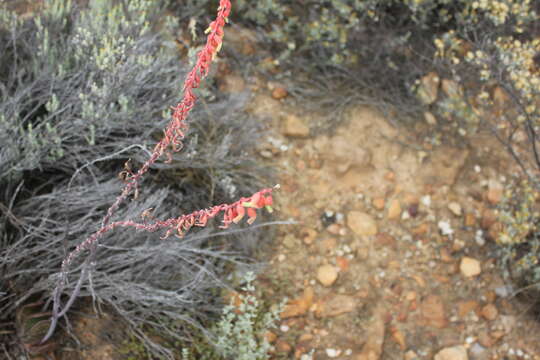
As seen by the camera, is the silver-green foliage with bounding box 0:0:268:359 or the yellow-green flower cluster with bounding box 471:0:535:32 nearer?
the silver-green foliage with bounding box 0:0:268:359

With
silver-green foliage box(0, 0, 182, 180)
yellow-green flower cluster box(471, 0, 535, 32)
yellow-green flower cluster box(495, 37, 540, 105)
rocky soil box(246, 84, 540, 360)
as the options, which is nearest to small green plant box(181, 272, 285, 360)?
rocky soil box(246, 84, 540, 360)

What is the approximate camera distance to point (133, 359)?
8.30 ft

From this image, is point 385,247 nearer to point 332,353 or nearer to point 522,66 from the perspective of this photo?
point 332,353

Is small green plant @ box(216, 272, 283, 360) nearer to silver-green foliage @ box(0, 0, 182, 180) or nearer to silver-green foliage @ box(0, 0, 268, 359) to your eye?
silver-green foliage @ box(0, 0, 268, 359)

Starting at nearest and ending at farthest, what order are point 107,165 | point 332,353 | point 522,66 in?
1. point 107,165
2. point 332,353
3. point 522,66

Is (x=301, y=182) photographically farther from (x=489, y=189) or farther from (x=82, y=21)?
(x=82, y=21)

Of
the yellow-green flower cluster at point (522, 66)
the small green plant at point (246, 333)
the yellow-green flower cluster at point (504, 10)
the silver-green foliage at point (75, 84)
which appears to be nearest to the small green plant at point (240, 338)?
the small green plant at point (246, 333)

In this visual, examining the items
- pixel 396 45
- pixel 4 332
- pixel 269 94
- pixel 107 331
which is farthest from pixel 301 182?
pixel 4 332

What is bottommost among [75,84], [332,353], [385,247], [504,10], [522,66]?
[332,353]

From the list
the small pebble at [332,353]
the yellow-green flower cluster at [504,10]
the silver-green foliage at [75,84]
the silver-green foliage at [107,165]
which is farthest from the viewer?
the yellow-green flower cluster at [504,10]

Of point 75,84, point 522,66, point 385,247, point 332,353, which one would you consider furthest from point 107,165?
point 522,66

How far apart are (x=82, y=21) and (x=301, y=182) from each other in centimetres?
142

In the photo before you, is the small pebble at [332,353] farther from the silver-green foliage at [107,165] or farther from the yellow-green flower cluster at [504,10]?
the yellow-green flower cluster at [504,10]

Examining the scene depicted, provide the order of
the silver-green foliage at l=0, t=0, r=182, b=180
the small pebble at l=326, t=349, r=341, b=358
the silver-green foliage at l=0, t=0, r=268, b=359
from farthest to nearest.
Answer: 1. the small pebble at l=326, t=349, r=341, b=358
2. the silver-green foliage at l=0, t=0, r=182, b=180
3. the silver-green foliage at l=0, t=0, r=268, b=359
